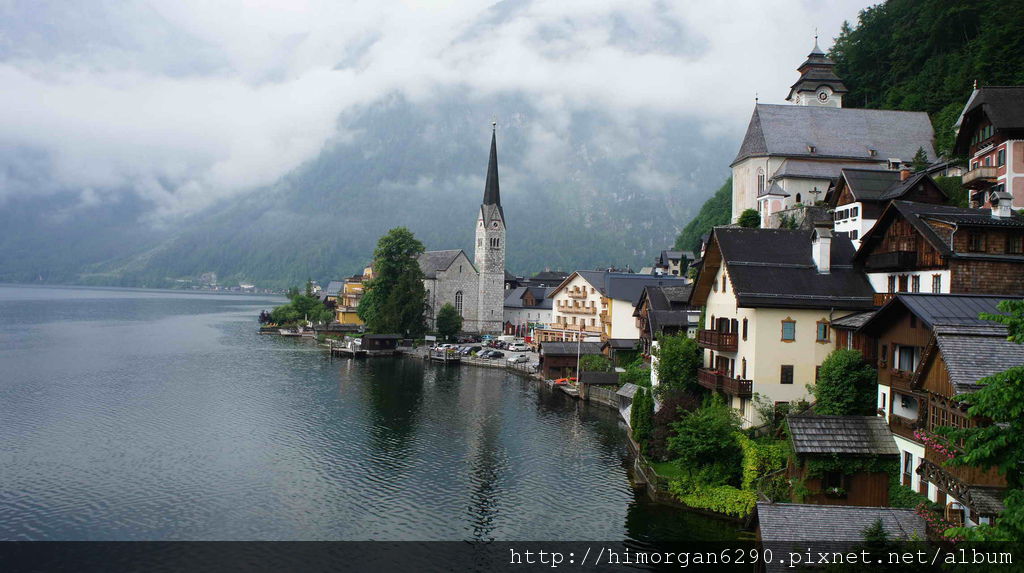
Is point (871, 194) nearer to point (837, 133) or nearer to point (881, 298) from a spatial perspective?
point (881, 298)

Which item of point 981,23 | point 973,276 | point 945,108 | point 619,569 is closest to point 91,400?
point 619,569

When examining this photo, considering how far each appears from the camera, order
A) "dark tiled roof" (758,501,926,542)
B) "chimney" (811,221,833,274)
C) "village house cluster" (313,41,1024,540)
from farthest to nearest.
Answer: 1. "chimney" (811,221,833,274)
2. "village house cluster" (313,41,1024,540)
3. "dark tiled roof" (758,501,926,542)

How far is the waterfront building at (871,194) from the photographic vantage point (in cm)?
3956

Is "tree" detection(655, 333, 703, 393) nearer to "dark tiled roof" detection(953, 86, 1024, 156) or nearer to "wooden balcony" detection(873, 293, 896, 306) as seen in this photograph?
"wooden balcony" detection(873, 293, 896, 306)

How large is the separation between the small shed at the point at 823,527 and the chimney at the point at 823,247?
1405 centimetres

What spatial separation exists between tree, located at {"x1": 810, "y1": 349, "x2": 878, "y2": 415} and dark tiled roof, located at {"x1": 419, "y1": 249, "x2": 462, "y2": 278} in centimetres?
8332

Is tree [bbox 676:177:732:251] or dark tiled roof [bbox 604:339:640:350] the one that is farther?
tree [bbox 676:177:732:251]

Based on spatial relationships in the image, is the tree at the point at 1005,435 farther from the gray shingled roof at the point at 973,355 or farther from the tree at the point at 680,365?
the tree at the point at 680,365

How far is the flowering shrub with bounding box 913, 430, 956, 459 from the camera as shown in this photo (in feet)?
56.5

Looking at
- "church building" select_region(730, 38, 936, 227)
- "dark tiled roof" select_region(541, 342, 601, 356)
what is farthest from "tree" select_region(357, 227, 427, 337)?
"church building" select_region(730, 38, 936, 227)

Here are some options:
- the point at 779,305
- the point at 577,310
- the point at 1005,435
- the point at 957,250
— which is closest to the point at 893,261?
the point at 957,250

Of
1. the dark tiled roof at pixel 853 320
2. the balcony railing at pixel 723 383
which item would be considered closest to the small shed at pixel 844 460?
the dark tiled roof at pixel 853 320

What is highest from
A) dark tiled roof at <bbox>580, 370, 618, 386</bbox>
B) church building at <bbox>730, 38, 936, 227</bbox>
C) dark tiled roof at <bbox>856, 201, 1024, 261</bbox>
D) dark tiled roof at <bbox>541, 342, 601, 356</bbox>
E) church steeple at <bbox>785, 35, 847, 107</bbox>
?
church steeple at <bbox>785, 35, 847, 107</bbox>

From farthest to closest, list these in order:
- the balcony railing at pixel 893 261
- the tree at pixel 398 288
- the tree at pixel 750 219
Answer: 1. the tree at pixel 398 288
2. the tree at pixel 750 219
3. the balcony railing at pixel 893 261
